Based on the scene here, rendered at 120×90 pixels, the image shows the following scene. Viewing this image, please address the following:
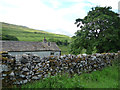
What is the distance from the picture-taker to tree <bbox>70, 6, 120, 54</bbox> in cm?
1556

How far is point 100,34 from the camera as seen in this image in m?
16.5

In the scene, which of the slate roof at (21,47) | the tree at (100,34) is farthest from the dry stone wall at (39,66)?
the slate roof at (21,47)

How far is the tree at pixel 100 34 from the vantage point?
51.1 ft

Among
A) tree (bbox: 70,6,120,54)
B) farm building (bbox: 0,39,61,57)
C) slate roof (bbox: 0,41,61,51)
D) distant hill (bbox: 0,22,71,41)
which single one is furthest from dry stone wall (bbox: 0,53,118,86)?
distant hill (bbox: 0,22,71,41)

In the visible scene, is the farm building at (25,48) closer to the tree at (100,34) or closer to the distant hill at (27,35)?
the tree at (100,34)

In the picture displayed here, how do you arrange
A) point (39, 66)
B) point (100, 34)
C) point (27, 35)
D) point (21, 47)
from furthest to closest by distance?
1. point (27, 35)
2. point (21, 47)
3. point (100, 34)
4. point (39, 66)

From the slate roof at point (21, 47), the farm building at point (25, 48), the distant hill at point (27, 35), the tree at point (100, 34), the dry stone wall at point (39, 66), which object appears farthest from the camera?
the distant hill at point (27, 35)

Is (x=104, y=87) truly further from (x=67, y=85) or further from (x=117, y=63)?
(x=117, y=63)

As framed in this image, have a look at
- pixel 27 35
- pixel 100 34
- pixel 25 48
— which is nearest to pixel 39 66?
pixel 100 34

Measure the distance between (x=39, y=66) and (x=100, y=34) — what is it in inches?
552

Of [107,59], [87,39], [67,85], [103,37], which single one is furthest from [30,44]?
[67,85]

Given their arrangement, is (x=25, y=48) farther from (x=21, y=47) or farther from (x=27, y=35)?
(x=27, y=35)

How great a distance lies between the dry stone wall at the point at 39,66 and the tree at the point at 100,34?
857cm

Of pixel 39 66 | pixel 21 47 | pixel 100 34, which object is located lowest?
pixel 21 47
